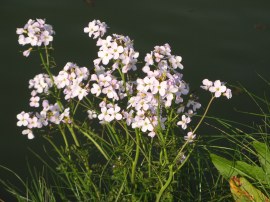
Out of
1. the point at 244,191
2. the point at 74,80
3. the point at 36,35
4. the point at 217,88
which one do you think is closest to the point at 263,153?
the point at 244,191

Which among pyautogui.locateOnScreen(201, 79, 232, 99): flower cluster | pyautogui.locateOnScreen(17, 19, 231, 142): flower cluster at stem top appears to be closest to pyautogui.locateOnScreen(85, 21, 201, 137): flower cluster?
pyautogui.locateOnScreen(17, 19, 231, 142): flower cluster at stem top

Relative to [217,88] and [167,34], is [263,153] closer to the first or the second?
[217,88]

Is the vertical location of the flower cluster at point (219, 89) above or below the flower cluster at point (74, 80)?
below

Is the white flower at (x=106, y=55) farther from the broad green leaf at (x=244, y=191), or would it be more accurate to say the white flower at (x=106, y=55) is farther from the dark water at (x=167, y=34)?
the dark water at (x=167, y=34)

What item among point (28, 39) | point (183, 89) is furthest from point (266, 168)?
point (28, 39)

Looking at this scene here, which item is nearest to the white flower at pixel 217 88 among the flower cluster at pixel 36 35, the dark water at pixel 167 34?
the flower cluster at pixel 36 35

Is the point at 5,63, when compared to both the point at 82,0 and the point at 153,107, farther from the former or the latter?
the point at 153,107
